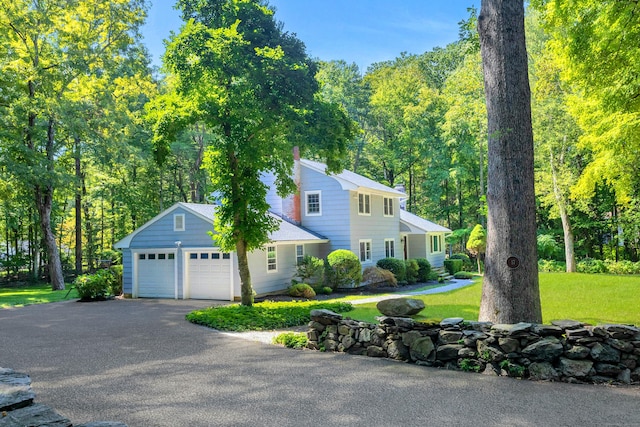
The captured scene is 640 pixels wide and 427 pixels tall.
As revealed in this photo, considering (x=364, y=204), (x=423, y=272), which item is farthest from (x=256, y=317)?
(x=423, y=272)

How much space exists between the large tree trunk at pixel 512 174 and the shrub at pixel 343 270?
502 inches

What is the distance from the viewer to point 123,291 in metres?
20.0

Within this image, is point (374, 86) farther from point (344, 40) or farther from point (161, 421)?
point (161, 421)

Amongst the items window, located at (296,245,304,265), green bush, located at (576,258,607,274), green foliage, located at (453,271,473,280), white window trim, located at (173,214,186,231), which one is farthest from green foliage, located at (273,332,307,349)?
green foliage, located at (453,271,473,280)

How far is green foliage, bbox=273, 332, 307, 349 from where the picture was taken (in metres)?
9.20

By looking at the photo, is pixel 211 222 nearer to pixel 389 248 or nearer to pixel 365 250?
pixel 365 250

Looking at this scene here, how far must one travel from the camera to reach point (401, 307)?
9828 millimetres

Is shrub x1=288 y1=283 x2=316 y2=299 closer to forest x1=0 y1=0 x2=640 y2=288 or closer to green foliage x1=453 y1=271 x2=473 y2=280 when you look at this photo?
forest x1=0 y1=0 x2=640 y2=288

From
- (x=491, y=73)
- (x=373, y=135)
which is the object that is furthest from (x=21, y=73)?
(x=373, y=135)

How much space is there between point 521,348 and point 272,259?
45.7 ft

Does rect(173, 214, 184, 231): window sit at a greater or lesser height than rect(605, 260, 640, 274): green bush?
greater

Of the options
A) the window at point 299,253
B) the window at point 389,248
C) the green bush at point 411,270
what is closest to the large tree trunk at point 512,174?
the window at point 299,253

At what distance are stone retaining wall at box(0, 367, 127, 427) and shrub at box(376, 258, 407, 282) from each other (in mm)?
20750

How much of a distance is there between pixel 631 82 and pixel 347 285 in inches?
556
